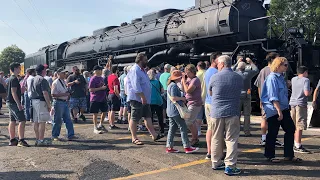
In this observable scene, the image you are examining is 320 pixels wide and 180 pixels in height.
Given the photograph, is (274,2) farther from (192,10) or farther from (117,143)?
(117,143)

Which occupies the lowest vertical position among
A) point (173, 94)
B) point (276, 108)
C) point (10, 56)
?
point (276, 108)

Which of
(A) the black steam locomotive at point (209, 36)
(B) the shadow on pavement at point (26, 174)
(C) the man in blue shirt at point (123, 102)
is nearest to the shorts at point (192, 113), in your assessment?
(B) the shadow on pavement at point (26, 174)

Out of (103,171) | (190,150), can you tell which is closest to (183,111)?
(190,150)

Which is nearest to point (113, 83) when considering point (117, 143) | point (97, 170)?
point (117, 143)

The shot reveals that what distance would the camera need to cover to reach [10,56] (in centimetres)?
8731

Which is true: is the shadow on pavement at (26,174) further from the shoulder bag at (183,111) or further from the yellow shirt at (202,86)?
the yellow shirt at (202,86)

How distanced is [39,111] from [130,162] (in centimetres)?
267

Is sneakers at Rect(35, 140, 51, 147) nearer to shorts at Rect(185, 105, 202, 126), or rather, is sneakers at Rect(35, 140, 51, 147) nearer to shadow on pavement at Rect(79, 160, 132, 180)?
shadow on pavement at Rect(79, 160, 132, 180)

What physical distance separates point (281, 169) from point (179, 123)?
1.95m

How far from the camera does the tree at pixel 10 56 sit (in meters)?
85.0

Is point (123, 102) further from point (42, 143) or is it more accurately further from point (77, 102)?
point (42, 143)

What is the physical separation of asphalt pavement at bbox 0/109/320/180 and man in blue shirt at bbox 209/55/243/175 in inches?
12.2

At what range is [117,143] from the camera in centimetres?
741

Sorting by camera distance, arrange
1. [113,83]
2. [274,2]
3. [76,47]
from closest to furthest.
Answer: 1. [113,83]
2. [76,47]
3. [274,2]
